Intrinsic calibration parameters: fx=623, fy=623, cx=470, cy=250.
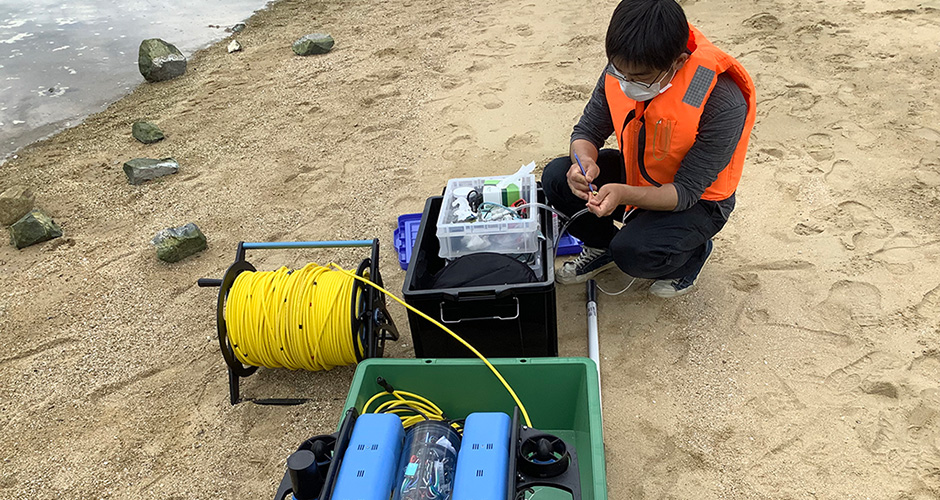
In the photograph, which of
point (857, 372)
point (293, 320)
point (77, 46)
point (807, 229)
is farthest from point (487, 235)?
point (77, 46)

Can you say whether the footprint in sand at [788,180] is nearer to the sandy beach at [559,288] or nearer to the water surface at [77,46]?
the sandy beach at [559,288]

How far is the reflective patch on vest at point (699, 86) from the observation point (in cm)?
225

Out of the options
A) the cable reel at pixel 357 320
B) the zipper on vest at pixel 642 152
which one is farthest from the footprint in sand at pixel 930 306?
the cable reel at pixel 357 320

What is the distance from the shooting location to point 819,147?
3.80 metres

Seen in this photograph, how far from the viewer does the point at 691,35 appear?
7.34 feet

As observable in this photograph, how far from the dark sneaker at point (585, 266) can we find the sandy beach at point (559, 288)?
11cm

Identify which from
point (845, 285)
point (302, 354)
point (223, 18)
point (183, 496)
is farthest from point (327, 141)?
point (223, 18)

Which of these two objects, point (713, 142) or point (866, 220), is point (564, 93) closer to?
point (866, 220)

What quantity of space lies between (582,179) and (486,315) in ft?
2.32

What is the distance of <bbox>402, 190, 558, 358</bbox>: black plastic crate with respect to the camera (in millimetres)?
2250

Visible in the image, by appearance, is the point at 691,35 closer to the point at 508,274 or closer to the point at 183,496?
the point at 508,274

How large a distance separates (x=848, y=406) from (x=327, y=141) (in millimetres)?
3632

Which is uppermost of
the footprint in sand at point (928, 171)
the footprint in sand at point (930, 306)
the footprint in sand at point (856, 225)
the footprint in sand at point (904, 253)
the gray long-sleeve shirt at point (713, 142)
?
the gray long-sleeve shirt at point (713, 142)

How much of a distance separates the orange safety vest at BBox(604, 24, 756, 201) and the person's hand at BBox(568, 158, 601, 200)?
151 millimetres
